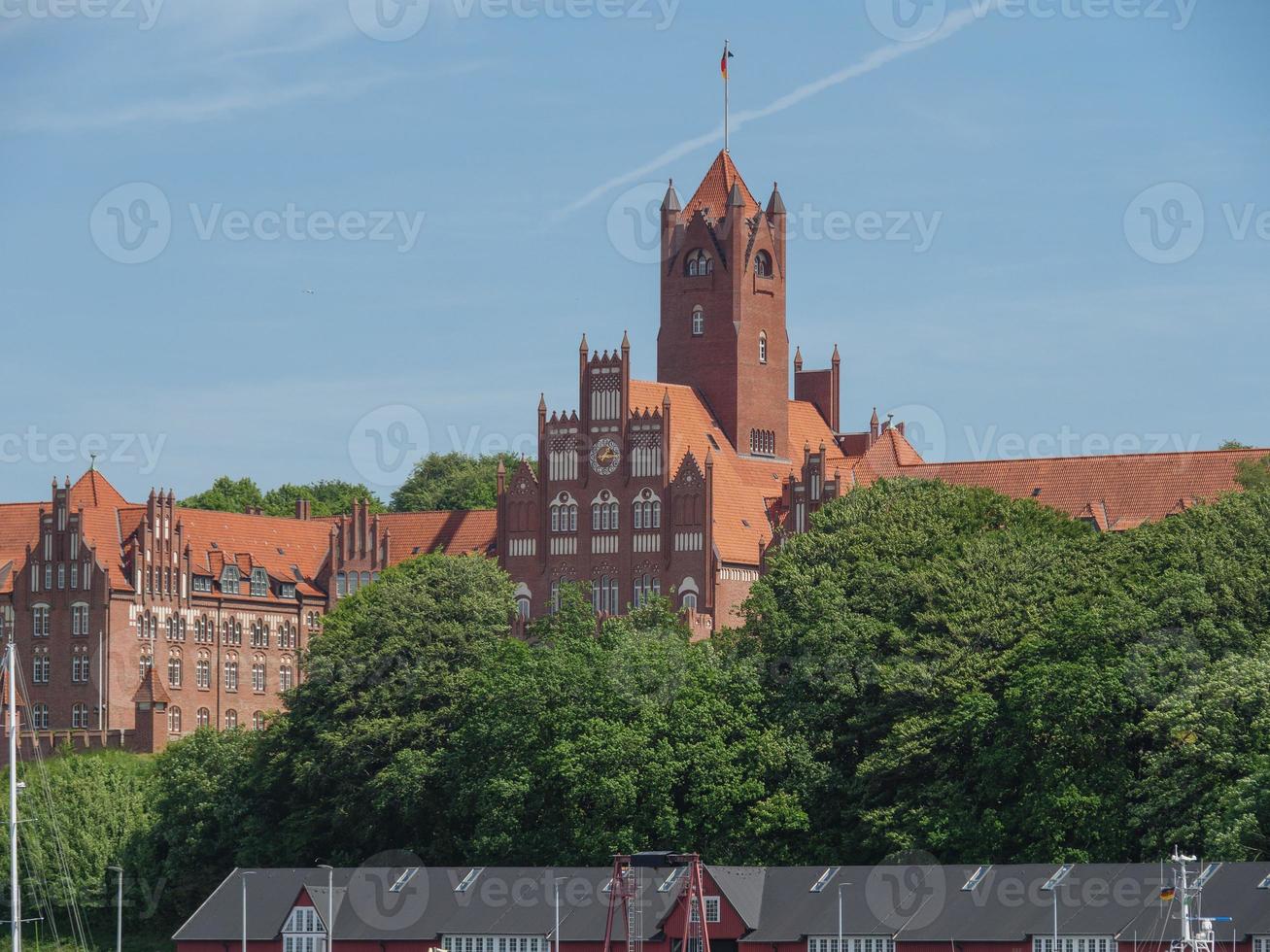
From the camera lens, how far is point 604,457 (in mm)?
141500

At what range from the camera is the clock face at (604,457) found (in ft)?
463

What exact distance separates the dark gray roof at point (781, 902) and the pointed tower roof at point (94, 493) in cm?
6004

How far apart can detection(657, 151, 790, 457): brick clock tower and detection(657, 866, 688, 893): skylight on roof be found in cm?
6321

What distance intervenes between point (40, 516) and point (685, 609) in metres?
42.7

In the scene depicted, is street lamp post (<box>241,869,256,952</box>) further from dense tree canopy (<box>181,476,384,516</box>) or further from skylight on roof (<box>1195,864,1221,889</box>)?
dense tree canopy (<box>181,476,384,516</box>)

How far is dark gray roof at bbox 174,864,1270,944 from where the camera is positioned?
7812 centimetres

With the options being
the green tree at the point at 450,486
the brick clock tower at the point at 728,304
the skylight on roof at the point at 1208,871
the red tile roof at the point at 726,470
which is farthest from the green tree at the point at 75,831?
the green tree at the point at 450,486

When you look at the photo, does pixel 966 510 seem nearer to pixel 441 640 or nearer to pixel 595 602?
pixel 441 640

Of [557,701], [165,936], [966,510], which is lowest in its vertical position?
[165,936]

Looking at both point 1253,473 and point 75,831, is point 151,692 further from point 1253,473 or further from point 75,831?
point 1253,473

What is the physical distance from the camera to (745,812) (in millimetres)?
91062

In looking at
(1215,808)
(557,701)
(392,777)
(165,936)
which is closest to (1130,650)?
(1215,808)

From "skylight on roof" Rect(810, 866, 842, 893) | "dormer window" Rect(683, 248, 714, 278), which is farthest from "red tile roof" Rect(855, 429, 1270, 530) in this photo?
"skylight on roof" Rect(810, 866, 842, 893)

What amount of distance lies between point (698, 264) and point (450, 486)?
49.3m
